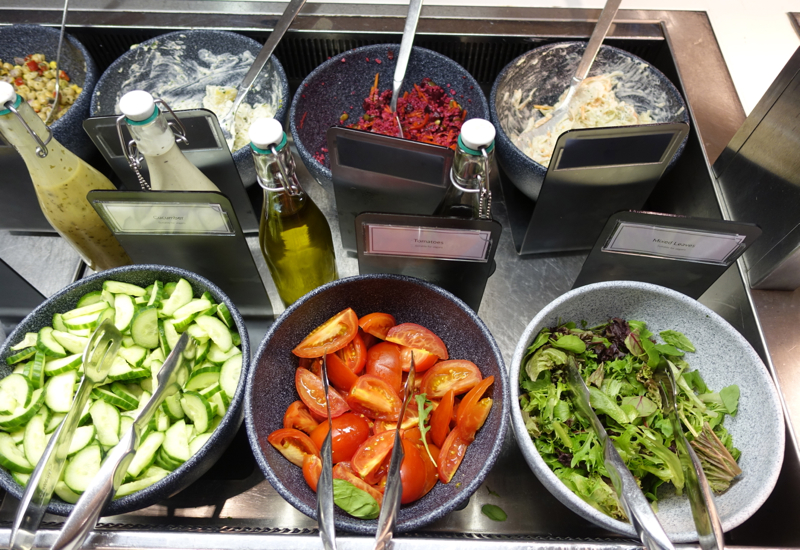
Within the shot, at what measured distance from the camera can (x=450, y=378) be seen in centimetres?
92

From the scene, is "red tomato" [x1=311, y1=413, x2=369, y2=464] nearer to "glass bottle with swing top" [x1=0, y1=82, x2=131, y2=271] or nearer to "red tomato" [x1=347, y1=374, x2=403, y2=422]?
"red tomato" [x1=347, y1=374, x2=403, y2=422]

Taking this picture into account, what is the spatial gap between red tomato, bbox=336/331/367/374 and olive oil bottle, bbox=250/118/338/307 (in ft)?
0.80

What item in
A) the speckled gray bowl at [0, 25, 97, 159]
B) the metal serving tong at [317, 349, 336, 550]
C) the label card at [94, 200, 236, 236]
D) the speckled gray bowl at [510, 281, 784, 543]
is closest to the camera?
the metal serving tong at [317, 349, 336, 550]

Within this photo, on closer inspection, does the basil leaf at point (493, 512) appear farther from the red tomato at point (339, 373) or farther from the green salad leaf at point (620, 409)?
the red tomato at point (339, 373)

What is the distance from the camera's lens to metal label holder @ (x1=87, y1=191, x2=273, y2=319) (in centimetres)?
87

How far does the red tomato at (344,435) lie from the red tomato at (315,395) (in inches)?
0.6

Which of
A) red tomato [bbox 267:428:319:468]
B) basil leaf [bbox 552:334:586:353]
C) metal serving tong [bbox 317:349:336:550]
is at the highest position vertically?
basil leaf [bbox 552:334:586:353]

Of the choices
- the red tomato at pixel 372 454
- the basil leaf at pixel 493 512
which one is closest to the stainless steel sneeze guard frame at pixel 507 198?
the basil leaf at pixel 493 512

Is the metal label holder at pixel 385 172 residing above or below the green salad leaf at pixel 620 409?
above

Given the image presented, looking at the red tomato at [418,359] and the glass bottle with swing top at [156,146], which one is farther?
the red tomato at [418,359]

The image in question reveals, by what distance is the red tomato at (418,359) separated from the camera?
3.08 ft

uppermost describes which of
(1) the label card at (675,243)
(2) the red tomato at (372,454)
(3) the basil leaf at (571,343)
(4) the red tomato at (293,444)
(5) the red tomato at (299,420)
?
(1) the label card at (675,243)

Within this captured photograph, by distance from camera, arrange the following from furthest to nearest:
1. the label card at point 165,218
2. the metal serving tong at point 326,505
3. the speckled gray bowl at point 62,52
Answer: the speckled gray bowl at point 62,52
the label card at point 165,218
the metal serving tong at point 326,505

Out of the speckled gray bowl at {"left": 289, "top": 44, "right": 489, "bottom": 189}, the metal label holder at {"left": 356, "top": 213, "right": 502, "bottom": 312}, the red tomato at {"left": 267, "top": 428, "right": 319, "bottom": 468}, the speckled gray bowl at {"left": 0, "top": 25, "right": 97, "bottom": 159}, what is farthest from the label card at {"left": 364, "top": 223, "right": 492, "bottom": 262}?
the speckled gray bowl at {"left": 0, "top": 25, "right": 97, "bottom": 159}
